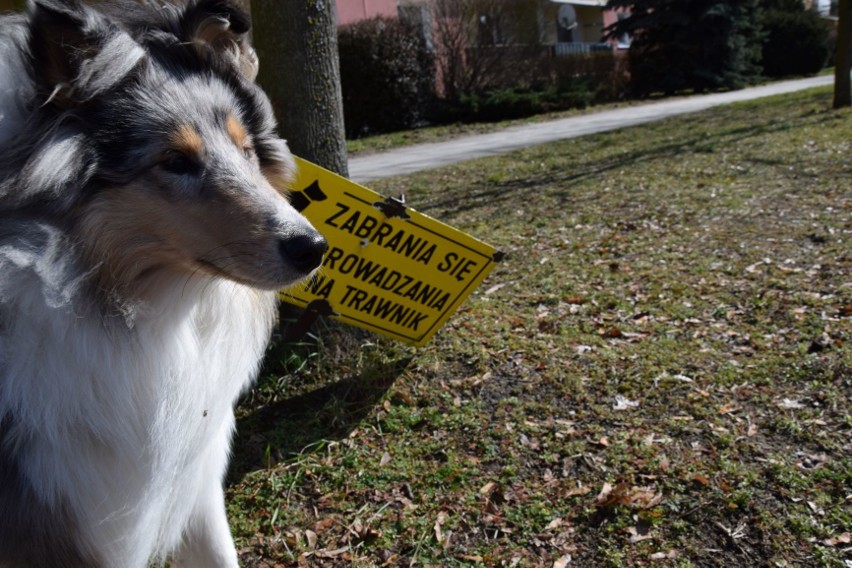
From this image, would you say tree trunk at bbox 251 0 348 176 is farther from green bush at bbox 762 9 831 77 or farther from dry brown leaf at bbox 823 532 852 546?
green bush at bbox 762 9 831 77

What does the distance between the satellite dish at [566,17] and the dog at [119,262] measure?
3330cm

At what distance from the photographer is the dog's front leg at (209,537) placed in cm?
284

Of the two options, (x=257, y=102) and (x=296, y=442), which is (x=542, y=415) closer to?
(x=296, y=442)

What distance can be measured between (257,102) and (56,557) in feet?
5.84

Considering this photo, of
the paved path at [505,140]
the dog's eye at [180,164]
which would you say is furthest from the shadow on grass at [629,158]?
the dog's eye at [180,164]

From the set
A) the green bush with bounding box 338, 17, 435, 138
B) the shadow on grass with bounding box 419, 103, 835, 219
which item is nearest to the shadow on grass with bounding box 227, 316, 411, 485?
the shadow on grass with bounding box 419, 103, 835, 219

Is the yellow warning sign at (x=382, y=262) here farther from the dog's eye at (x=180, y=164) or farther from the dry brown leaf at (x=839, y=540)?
the dry brown leaf at (x=839, y=540)

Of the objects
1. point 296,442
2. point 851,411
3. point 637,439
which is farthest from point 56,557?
point 851,411

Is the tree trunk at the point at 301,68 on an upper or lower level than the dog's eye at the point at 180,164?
upper

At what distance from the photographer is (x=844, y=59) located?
529 inches

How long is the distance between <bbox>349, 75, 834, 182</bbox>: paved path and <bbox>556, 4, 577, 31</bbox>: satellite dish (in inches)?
525

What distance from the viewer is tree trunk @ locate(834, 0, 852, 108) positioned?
43.1 ft

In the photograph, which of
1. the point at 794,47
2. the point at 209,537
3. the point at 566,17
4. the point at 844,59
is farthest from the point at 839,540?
the point at 566,17

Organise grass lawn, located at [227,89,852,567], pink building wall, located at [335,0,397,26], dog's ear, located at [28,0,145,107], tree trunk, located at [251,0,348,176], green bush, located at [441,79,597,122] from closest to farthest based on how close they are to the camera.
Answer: dog's ear, located at [28,0,145,107]
grass lawn, located at [227,89,852,567]
tree trunk, located at [251,0,348,176]
green bush, located at [441,79,597,122]
pink building wall, located at [335,0,397,26]
